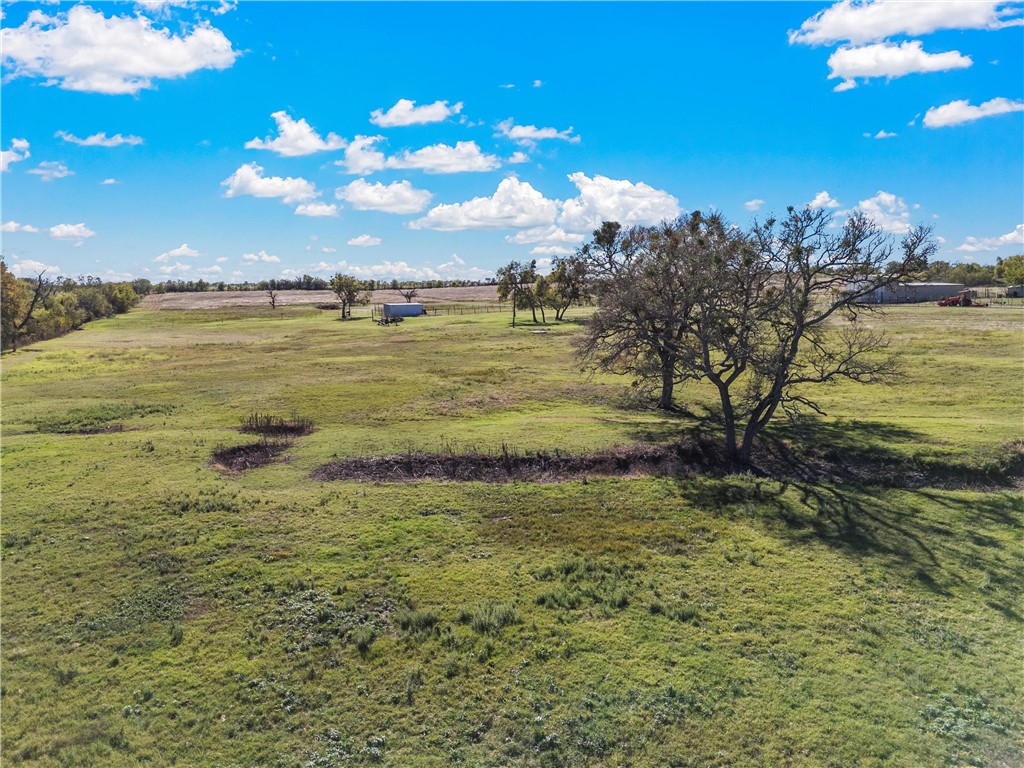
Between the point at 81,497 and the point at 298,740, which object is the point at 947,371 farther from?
the point at 81,497

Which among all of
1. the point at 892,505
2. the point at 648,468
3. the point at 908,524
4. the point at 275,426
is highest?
the point at 275,426

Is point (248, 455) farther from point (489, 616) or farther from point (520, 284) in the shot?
point (520, 284)

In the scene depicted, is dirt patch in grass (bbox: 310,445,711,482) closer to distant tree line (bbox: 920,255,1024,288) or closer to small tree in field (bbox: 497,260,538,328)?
small tree in field (bbox: 497,260,538,328)

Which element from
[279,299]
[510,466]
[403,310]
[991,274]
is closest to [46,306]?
[403,310]

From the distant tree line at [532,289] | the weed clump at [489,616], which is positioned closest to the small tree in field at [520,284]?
the distant tree line at [532,289]

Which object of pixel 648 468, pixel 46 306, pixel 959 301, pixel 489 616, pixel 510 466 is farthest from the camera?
pixel 46 306

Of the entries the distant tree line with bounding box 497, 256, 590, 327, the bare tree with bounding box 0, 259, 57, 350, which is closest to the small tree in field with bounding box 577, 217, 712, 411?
the distant tree line with bounding box 497, 256, 590, 327
